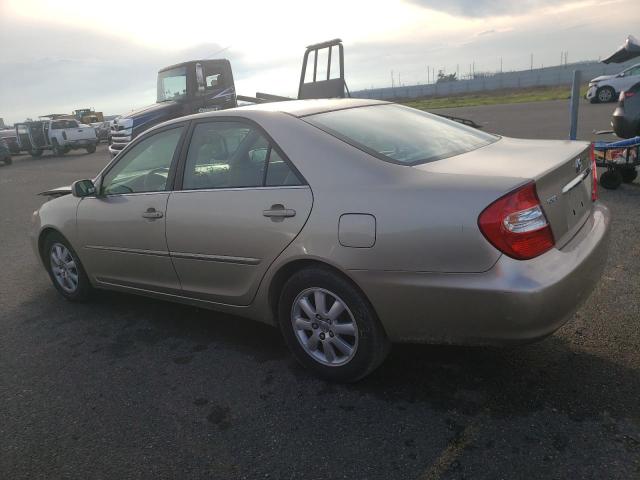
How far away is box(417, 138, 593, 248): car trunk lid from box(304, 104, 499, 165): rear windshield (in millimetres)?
143

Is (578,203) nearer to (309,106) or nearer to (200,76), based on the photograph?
(309,106)

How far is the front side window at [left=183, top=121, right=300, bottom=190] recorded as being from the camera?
308cm

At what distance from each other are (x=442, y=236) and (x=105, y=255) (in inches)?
109

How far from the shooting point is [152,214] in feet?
11.8

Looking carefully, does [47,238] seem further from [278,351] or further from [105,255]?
[278,351]

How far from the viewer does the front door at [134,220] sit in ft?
11.9

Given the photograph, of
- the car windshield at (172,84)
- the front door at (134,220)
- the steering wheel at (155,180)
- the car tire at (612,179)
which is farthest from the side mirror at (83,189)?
the car windshield at (172,84)

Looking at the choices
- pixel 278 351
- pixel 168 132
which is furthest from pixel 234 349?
pixel 168 132

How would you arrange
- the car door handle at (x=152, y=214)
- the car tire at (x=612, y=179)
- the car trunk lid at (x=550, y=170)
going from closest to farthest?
1. the car trunk lid at (x=550, y=170)
2. the car door handle at (x=152, y=214)
3. the car tire at (x=612, y=179)

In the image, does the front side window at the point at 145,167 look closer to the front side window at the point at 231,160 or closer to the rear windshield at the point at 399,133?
the front side window at the point at 231,160

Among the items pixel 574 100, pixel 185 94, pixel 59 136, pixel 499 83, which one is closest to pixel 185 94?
pixel 185 94

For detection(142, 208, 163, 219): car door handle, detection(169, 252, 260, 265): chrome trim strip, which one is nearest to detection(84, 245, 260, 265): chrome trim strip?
detection(169, 252, 260, 265): chrome trim strip

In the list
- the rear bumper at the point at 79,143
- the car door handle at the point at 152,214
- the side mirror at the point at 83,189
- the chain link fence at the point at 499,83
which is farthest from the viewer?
the chain link fence at the point at 499,83

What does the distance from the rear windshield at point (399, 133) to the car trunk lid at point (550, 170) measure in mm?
143
